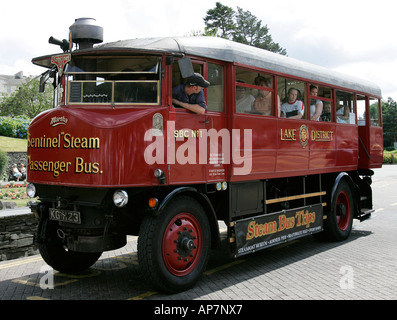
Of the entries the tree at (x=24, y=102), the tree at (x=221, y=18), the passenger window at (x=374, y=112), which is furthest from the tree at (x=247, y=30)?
the passenger window at (x=374, y=112)

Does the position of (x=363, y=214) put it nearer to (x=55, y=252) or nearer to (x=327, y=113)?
(x=327, y=113)

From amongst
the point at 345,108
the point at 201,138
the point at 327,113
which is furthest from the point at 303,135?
the point at 201,138

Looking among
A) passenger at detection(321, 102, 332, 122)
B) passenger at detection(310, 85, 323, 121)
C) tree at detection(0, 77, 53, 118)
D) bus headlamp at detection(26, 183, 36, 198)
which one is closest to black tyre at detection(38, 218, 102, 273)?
bus headlamp at detection(26, 183, 36, 198)

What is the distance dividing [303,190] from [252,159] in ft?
6.44

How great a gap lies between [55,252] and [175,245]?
1.89 meters

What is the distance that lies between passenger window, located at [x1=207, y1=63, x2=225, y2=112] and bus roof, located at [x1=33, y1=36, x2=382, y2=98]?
0.17 m

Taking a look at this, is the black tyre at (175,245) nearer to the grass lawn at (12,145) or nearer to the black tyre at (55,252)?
the black tyre at (55,252)

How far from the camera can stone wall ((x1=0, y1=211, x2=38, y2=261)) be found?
7.17m

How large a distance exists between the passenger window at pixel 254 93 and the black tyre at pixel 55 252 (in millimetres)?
3175

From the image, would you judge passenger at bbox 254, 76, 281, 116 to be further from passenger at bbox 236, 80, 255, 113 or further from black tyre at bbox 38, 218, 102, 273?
black tyre at bbox 38, 218, 102, 273

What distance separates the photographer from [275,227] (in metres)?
6.98

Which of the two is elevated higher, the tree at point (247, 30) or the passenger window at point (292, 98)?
the tree at point (247, 30)

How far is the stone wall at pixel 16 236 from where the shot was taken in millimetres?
7172
